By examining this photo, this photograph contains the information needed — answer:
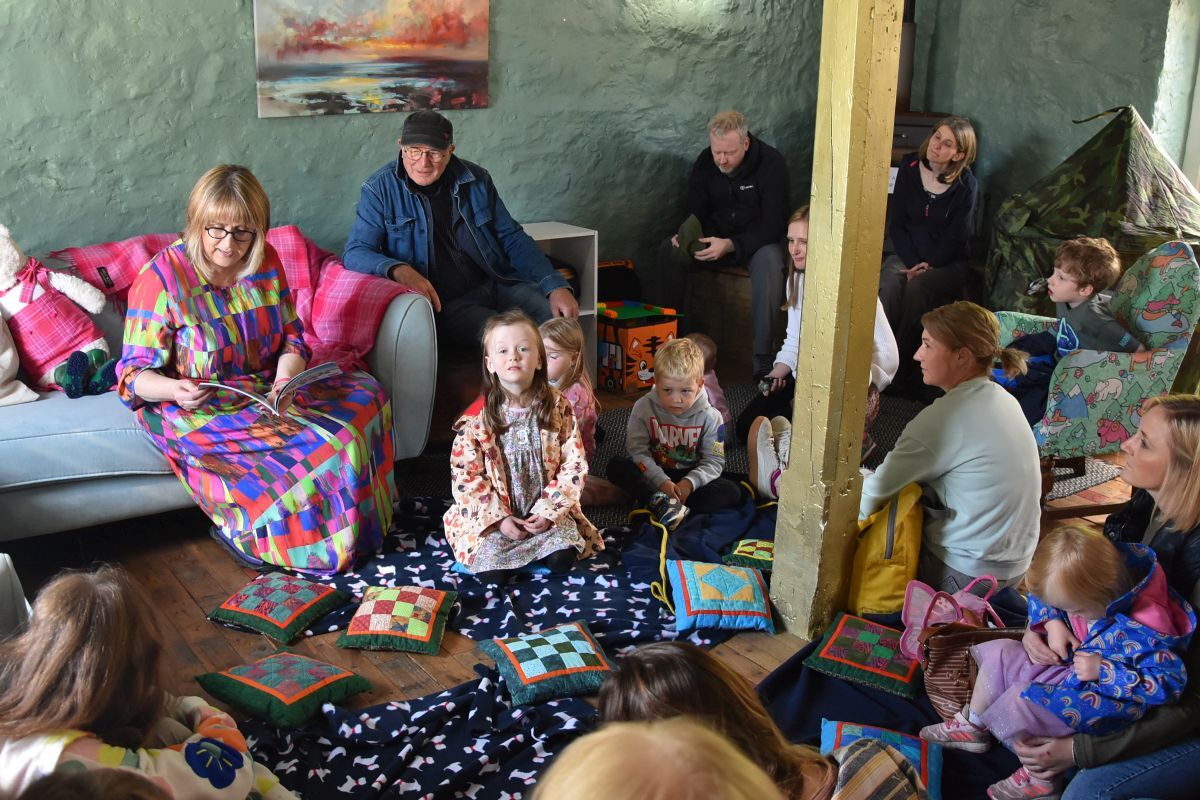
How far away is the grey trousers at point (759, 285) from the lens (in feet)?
17.6

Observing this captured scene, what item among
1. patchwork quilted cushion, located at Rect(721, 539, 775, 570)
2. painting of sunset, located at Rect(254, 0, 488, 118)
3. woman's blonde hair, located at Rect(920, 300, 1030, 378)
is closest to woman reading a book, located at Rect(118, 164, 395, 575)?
patchwork quilted cushion, located at Rect(721, 539, 775, 570)

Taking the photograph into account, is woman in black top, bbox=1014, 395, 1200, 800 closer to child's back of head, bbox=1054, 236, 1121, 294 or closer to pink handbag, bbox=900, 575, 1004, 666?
pink handbag, bbox=900, 575, 1004, 666

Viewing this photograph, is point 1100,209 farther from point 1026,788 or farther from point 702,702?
point 702,702

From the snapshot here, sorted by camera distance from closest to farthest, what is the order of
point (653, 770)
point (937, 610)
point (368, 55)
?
point (653, 770) < point (937, 610) < point (368, 55)

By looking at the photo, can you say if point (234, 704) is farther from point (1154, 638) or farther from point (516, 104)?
point (516, 104)

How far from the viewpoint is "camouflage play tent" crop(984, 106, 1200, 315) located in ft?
16.4

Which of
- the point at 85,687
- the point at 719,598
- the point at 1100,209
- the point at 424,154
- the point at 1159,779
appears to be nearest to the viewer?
the point at 85,687

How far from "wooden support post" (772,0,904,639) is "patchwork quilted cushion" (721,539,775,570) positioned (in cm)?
26

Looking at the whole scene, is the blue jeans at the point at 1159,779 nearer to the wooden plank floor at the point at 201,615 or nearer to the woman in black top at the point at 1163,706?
the woman in black top at the point at 1163,706

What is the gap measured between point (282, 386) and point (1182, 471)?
2.49m

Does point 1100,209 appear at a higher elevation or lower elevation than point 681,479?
higher

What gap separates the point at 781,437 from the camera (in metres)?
4.04

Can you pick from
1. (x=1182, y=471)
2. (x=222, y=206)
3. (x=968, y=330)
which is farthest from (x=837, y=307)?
(x=222, y=206)

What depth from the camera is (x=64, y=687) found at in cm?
177
